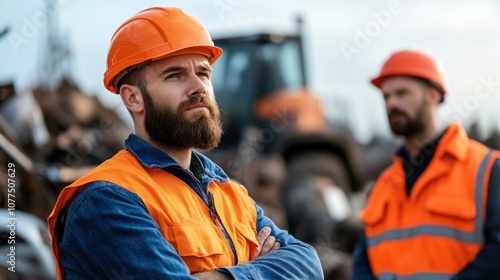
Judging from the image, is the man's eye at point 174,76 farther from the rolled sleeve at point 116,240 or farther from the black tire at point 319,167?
the black tire at point 319,167

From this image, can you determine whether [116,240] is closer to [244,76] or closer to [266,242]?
[266,242]

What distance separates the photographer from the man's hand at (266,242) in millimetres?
2389

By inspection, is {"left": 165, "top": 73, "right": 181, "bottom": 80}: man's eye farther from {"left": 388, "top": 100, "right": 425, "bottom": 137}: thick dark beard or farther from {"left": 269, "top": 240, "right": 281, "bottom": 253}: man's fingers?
{"left": 388, "top": 100, "right": 425, "bottom": 137}: thick dark beard

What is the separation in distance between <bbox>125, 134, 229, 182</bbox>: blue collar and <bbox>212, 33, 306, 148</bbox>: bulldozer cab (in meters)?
7.01

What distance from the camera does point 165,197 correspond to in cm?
220

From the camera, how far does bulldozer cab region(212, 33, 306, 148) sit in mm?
9555

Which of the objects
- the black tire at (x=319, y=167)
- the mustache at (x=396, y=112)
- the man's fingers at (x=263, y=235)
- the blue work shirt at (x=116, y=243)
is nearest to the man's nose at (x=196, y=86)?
the blue work shirt at (x=116, y=243)

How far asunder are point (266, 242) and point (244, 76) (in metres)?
7.27

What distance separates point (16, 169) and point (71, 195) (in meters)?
3.36

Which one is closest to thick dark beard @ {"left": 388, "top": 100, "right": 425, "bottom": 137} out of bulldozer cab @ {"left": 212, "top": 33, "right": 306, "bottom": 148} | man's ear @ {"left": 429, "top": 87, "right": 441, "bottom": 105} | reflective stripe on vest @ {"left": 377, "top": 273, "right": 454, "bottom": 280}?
man's ear @ {"left": 429, "top": 87, "right": 441, "bottom": 105}

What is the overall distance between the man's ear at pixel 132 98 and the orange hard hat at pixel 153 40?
0.04 meters

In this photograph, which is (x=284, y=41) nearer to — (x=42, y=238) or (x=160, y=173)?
(x=42, y=238)

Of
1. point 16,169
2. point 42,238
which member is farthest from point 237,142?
point 42,238

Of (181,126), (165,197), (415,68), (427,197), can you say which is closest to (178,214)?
(165,197)
